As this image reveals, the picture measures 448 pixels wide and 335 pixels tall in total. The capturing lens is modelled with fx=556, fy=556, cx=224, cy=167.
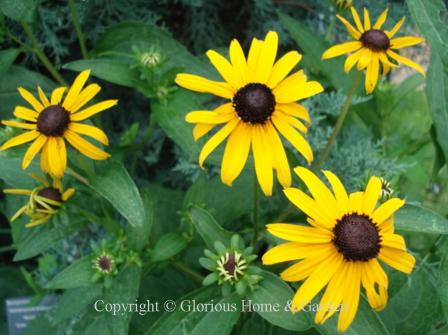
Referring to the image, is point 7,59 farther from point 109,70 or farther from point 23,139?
point 23,139

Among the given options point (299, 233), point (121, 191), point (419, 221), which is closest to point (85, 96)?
point (121, 191)

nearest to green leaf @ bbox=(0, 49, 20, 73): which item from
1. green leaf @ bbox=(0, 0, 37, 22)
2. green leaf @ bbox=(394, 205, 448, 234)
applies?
green leaf @ bbox=(0, 0, 37, 22)

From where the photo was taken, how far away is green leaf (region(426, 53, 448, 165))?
36.5 inches

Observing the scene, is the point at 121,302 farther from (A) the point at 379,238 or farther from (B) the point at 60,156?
(A) the point at 379,238

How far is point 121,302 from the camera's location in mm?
795

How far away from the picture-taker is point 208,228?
2.54ft

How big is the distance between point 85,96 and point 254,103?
265 mm

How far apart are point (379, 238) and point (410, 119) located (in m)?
1.63

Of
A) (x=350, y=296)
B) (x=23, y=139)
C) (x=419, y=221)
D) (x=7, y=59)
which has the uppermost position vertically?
(x=7, y=59)

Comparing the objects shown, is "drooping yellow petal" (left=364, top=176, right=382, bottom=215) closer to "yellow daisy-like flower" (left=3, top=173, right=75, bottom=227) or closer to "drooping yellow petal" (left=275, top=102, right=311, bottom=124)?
"drooping yellow petal" (left=275, top=102, right=311, bottom=124)

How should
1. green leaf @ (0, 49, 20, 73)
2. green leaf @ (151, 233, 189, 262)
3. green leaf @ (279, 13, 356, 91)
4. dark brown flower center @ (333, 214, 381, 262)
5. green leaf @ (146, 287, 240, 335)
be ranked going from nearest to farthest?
dark brown flower center @ (333, 214, 381, 262) < green leaf @ (146, 287, 240, 335) < green leaf @ (151, 233, 189, 262) < green leaf @ (0, 49, 20, 73) < green leaf @ (279, 13, 356, 91)

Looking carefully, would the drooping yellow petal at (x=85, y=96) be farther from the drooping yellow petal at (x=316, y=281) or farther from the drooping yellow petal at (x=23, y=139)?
the drooping yellow petal at (x=316, y=281)

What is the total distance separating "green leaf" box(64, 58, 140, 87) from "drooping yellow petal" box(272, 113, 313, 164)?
0.32 m

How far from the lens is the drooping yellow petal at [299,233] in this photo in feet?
2.04
